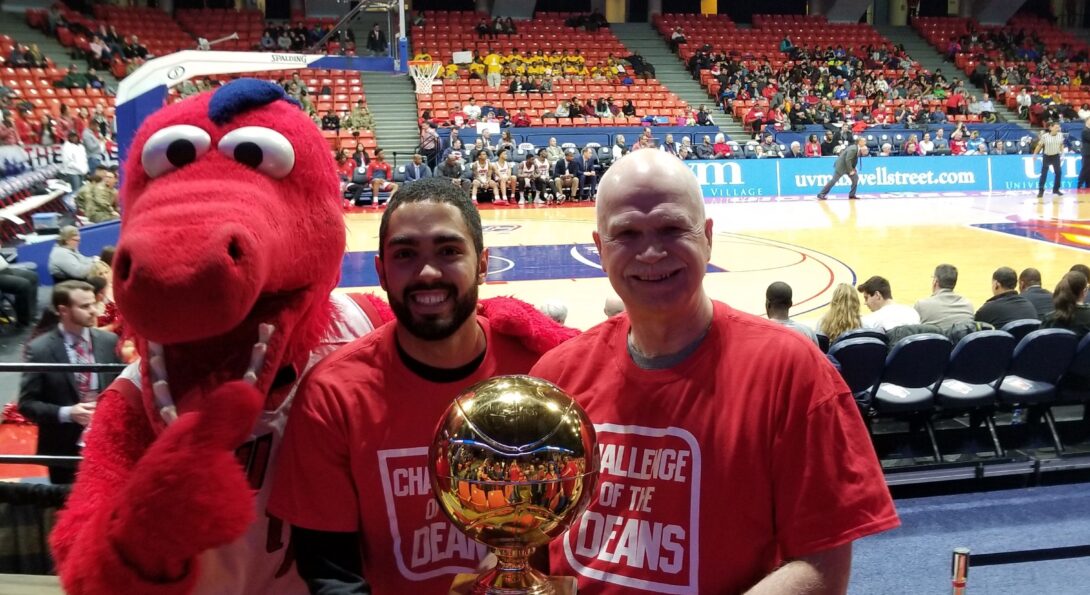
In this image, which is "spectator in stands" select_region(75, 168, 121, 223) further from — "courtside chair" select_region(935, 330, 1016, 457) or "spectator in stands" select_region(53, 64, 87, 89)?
"courtside chair" select_region(935, 330, 1016, 457)

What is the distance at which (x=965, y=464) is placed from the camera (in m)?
4.20

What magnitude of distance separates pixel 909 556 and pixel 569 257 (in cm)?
729

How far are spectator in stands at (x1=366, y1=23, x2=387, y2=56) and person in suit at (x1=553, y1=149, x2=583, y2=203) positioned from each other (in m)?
6.01

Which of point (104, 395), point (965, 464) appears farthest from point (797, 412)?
point (965, 464)

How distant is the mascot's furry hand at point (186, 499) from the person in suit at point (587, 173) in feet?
52.5

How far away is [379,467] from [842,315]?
437 centimetres

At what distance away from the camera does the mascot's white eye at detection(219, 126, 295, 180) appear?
1673 millimetres

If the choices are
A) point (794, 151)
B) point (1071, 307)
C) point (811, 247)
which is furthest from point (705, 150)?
point (1071, 307)

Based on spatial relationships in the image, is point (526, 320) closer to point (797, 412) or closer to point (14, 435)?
point (797, 412)

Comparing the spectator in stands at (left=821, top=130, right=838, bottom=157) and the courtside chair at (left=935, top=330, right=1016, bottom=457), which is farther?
the spectator in stands at (left=821, top=130, right=838, bottom=157)

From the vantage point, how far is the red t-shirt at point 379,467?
1.46 m

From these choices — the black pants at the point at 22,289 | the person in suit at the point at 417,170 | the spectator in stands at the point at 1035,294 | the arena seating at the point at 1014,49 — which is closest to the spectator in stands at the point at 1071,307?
the spectator in stands at the point at 1035,294

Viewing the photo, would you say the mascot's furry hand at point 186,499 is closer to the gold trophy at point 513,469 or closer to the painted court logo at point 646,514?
the gold trophy at point 513,469

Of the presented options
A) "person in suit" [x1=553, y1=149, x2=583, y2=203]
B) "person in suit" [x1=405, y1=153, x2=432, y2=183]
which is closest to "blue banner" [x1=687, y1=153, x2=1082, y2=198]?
"person in suit" [x1=553, y1=149, x2=583, y2=203]
